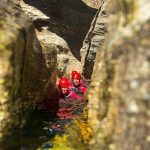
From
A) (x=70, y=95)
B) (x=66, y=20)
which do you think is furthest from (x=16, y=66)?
(x=66, y=20)

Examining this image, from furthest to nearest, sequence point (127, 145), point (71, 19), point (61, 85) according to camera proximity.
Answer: point (71, 19), point (61, 85), point (127, 145)

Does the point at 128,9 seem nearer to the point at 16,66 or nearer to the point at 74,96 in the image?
the point at 16,66

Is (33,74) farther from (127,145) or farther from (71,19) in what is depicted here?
(71,19)

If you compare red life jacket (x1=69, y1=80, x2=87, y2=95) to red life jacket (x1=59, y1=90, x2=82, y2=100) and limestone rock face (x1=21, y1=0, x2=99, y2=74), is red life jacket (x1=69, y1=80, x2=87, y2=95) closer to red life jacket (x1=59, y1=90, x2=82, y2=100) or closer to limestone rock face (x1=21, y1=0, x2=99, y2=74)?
red life jacket (x1=59, y1=90, x2=82, y2=100)

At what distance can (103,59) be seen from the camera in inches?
274

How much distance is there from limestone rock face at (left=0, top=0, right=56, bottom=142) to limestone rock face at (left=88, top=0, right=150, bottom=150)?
5.32 ft

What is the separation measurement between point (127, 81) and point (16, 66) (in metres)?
2.24

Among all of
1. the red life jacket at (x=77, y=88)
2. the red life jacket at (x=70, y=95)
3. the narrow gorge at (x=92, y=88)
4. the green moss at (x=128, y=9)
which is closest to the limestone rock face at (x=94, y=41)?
the red life jacket at (x=77, y=88)

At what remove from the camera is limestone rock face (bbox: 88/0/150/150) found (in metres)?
5.76

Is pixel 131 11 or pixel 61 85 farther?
pixel 61 85

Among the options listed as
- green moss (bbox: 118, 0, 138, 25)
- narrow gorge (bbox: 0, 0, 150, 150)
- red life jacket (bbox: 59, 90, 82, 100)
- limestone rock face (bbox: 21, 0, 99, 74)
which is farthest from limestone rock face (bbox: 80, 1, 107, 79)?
green moss (bbox: 118, 0, 138, 25)

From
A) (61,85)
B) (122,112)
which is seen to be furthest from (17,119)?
(61,85)

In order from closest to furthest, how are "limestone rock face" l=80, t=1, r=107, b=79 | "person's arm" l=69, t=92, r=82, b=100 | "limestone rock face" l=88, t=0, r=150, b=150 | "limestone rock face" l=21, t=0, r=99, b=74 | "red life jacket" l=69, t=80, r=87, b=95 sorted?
"limestone rock face" l=88, t=0, r=150, b=150 < "person's arm" l=69, t=92, r=82, b=100 < "red life jacket" l=69, t=80, r=87, b=95 < "limestone rock face" l=80, t=1, r=107, b=79 < "limestone rock face" l=21, t=0, r=99, b=74

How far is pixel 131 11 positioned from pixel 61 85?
23.9 ft
